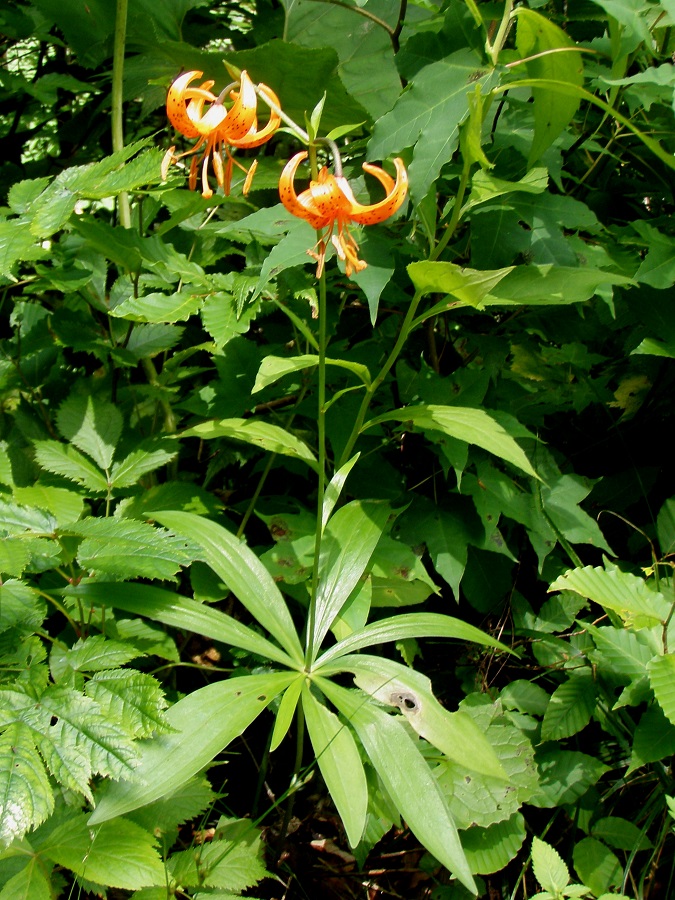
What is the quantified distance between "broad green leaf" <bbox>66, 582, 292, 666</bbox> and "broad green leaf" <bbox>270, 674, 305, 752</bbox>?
0.17ft

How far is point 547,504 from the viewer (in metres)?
1.34

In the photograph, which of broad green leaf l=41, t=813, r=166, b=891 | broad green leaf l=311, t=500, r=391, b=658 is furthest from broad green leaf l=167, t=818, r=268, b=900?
broad green leaf l=311, t=500, r=391, b=658

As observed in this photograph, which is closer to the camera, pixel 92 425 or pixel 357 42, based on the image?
pixel 92 425

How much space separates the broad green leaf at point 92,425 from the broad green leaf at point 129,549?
241mm

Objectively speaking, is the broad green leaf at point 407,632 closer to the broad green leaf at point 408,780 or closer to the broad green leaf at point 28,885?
the broad green leaf at point 408,780

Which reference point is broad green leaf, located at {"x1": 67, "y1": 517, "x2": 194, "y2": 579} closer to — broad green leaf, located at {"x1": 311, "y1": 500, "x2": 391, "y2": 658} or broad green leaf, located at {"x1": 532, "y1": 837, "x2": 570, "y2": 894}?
broad green leaf, located at {"x1": 311, "y1": 500, "x2": 391, "y2": 658}

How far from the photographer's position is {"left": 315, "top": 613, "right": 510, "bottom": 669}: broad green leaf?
1036 mm

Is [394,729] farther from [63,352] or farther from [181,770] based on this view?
[63,352]

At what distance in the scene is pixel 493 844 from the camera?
1087 millimetres

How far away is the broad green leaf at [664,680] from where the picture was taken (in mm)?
983

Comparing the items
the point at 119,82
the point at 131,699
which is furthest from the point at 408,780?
the point at 119,82

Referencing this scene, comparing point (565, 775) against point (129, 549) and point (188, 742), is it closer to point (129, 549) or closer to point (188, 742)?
point (188, 742)

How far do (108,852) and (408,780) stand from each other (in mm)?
363

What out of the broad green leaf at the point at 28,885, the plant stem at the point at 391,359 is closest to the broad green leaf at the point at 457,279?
the plant stem at the point at 391,359
